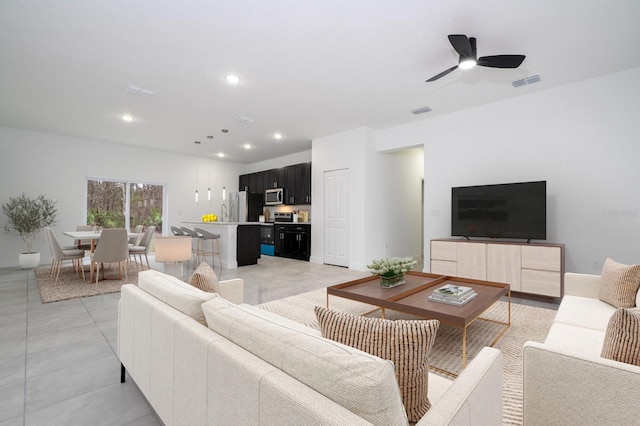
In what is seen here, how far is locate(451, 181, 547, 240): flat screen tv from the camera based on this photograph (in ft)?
13.2

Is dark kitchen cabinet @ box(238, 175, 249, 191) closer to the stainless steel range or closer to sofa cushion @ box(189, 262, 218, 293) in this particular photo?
the stainless steel range

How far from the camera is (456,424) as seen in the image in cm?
72

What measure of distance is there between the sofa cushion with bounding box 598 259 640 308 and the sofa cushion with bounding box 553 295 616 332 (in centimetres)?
7

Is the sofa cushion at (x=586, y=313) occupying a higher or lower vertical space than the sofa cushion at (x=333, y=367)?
lower

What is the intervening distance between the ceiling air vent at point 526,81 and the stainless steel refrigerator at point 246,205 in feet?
22.3

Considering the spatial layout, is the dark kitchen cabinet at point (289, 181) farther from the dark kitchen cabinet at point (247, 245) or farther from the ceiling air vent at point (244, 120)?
the ceiling air vent at point (244, 120)

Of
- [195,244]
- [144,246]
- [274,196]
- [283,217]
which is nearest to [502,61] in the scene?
[283,217]

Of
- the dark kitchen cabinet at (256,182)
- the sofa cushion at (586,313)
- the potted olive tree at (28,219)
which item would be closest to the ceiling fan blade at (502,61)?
the sofa cushion at (586,313)

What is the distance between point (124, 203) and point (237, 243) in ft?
12.4

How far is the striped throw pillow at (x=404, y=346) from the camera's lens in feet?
2.97

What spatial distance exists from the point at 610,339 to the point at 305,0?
2.95 m

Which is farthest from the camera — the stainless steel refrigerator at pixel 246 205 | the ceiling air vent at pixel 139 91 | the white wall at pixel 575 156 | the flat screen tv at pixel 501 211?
the stainless steel refrigerator at pixel 246 205

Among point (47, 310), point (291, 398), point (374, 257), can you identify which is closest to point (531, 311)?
point (374, 257)

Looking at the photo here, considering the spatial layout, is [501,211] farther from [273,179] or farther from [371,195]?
[273,179]
